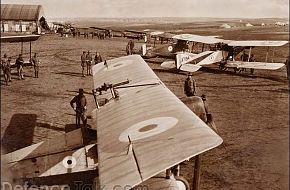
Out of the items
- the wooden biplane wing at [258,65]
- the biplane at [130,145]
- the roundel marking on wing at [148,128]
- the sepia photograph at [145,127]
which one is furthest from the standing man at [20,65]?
the roundel marking on wing at [148,128]

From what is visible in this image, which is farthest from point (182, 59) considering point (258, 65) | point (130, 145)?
point (130, 145)

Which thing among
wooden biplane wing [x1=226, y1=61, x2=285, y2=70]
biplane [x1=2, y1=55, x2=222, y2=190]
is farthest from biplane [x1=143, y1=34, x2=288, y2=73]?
biplane [x1=2, y1=55, x2=222, y2=190]

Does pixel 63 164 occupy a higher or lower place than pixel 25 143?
higher

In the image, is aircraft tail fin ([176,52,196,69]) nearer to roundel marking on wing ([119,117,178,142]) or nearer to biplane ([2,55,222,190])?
biplane ([2,55,222,190])

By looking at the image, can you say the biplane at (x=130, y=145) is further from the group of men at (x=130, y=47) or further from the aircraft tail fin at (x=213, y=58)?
the group of men at (x=130, y=47)

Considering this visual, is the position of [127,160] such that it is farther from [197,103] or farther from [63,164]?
[197,103]

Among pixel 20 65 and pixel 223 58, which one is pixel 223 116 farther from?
pixel 20 65

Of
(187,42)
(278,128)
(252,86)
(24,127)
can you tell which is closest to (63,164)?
(24,127)
